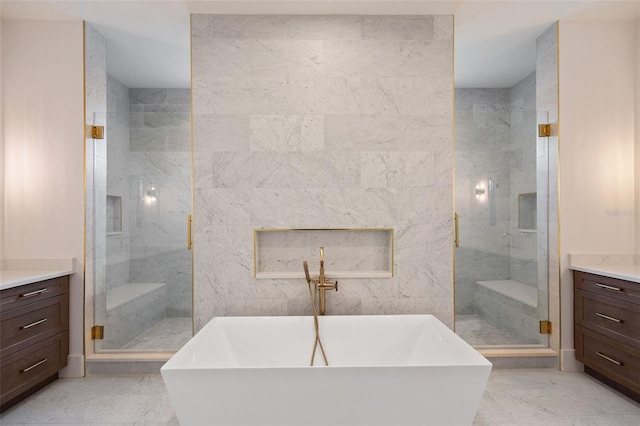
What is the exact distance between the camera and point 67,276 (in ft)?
8.20

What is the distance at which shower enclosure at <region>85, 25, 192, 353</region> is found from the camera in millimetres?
2635

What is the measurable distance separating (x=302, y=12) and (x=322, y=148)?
3.18 ft

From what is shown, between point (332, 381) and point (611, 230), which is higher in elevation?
point (611, 230)

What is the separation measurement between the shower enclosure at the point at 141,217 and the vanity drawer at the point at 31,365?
28 cm

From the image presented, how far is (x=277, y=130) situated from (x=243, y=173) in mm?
392

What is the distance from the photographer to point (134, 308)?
106 inches

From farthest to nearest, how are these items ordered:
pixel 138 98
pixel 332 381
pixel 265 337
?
pixel 138 98
pixel 265 337
pixel 332 381

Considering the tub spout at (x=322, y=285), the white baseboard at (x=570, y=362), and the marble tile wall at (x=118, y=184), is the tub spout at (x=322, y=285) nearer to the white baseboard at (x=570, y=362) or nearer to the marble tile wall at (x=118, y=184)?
the marble tile wall at (x=118, y=184)

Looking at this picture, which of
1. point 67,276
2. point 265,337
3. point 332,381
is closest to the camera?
point 332,381

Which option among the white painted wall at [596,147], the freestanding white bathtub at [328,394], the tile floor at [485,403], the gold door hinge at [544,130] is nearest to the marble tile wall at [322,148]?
the tile floor at [485,403]

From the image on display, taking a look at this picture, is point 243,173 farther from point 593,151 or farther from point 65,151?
point 593,151

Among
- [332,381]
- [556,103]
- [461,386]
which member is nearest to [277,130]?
[332,381]

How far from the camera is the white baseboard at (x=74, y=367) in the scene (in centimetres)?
250

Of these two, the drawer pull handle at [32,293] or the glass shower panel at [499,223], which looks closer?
the drawer pull handle at [32,293]
